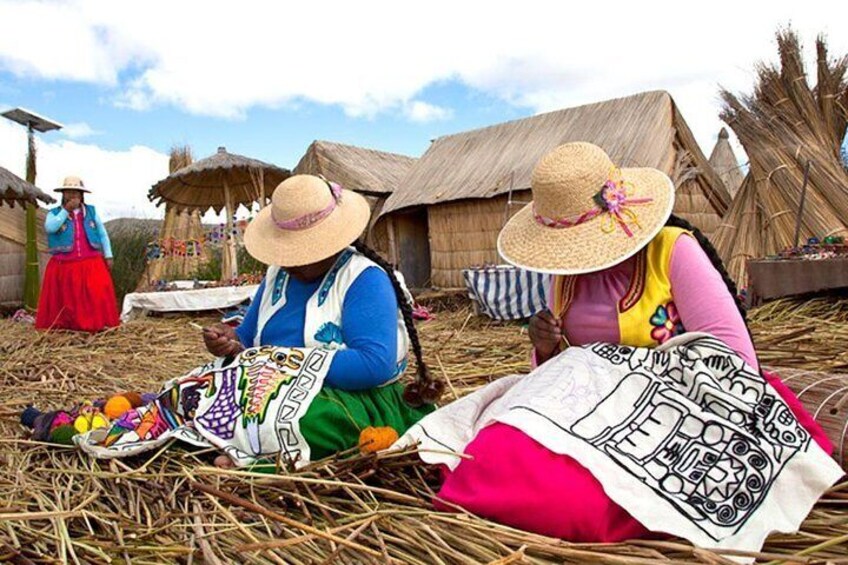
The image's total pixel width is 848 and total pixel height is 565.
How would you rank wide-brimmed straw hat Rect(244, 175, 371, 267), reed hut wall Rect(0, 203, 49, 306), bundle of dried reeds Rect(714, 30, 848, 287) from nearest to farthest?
wide-brimmed straw hat Rect(244, 175, 371, 267)
bundle of dried reeds Rect(714, 30, 848, 287)
reed hut wall Rect(0, 203, 49, 306)

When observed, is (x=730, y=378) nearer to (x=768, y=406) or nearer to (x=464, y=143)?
(x=768, y=406)

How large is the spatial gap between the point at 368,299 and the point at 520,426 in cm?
74

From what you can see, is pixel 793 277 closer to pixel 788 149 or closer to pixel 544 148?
pixel 788 149

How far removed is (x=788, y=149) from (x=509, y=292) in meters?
2.45

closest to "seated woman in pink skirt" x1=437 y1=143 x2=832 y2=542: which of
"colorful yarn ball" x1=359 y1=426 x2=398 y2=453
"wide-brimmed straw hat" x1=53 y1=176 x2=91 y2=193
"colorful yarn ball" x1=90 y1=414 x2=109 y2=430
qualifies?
"colorful yarn ball" x1=359 y1=426 x2=398 y2=453

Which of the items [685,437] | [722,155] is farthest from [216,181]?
[722,155]

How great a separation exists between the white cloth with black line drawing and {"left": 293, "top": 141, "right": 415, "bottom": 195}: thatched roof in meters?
9.85

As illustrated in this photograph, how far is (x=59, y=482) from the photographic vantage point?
1972 mm

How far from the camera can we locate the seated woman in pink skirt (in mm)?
1446

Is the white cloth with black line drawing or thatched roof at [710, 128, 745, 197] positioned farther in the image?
thatched roof at [710, 128, 745, 197]

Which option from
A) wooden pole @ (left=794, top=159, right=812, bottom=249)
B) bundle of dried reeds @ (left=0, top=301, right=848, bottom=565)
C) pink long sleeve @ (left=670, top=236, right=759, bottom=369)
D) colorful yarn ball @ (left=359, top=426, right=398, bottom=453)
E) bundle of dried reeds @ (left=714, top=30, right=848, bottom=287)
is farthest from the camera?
bundle of dried reeds @ (left=714, top=30, right=848, bottom=287)

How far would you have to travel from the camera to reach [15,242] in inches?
378

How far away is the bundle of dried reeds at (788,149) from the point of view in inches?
208

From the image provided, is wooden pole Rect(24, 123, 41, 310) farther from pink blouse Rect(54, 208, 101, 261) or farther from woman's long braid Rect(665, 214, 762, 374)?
woman's long braid Rect(665, 214, 762, 374)
